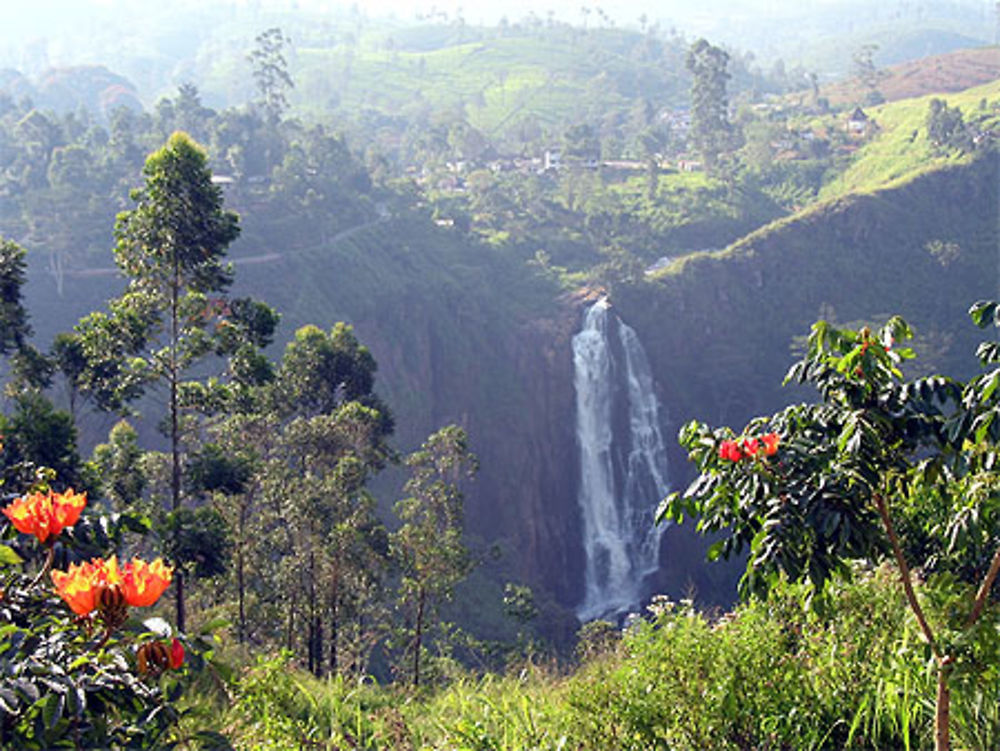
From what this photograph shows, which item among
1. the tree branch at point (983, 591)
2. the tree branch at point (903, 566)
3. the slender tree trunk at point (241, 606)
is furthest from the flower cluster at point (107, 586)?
the slender tree trunk at point (241, 606)

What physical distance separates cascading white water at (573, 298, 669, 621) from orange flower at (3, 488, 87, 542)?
37.2 m

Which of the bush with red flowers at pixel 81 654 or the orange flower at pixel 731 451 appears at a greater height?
the orange flower at pixel 731 451

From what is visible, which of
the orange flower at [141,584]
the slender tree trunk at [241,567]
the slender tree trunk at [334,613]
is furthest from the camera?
the slender tree trunk at [241,567]

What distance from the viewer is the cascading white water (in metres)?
40.2

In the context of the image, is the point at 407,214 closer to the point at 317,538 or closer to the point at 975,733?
the point at 317,538

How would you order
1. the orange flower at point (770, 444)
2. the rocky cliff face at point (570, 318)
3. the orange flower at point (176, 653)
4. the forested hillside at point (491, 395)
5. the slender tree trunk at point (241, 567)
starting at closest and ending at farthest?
the orange flower at point (176, 653)
the orange flower at point (770, 444)
the forested hillside at point (491, 395)
the slender tree trunk at point (241, 567)
the rocky cliff face at point (570, 318)

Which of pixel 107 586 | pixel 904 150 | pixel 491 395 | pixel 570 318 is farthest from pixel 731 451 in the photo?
pixel 904 150

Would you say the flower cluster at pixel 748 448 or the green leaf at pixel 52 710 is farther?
the flower cluster at pixel 748 448

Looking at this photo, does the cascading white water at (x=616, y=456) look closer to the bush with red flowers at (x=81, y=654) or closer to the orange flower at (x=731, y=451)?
the orange flower at (x=731, y=451)

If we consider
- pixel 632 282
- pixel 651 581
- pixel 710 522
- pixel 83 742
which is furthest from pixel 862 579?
pixel 632 282

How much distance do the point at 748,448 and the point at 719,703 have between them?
2097 mm

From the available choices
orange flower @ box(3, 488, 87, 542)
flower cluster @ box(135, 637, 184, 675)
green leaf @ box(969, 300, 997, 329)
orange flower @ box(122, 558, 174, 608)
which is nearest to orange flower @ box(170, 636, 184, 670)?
flower cluster @ box(135, 637, 184, 675)

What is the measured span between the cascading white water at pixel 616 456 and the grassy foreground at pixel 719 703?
110 ft

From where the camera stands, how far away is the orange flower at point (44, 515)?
10.5 ft
